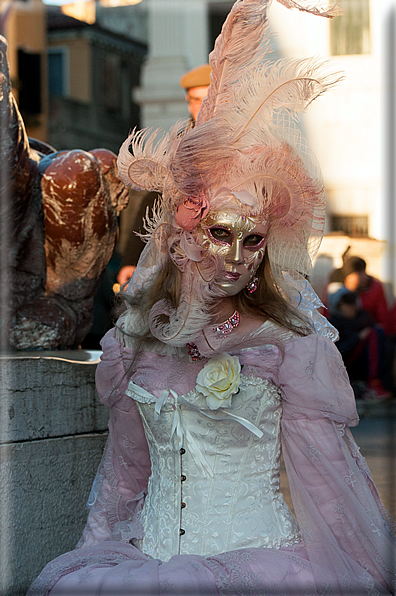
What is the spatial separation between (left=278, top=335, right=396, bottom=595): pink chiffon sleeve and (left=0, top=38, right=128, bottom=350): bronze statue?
4.50 feet

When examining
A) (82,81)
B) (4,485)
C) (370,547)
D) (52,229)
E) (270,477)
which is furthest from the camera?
(82,81)

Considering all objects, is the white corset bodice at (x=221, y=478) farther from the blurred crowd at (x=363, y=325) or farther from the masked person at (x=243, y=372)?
the blurred crowd at (x=363, y=325)

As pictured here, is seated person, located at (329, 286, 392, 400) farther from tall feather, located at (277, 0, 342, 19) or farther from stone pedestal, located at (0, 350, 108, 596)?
tall feather, located at (277, 0, 342, 19)

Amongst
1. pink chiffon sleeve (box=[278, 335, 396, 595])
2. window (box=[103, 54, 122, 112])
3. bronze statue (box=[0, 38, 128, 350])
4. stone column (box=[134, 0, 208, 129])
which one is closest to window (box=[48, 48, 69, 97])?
window (box=[103, 54, 122, 112])

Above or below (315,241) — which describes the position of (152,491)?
below

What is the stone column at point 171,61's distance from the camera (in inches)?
506

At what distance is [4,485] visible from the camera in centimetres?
280

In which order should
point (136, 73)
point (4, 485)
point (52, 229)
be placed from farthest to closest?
point (136, 73)
point (52, 229)
point (4, 485)

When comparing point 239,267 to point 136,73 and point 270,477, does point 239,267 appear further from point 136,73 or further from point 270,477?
point 136,73

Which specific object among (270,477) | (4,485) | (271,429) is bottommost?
(4,485)

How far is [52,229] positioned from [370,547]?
1.92 metres

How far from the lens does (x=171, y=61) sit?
43.1 ft

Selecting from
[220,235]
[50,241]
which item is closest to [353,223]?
[50,241]

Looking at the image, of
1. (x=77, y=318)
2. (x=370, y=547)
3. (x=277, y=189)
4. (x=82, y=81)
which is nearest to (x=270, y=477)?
(x=370, y=547)
